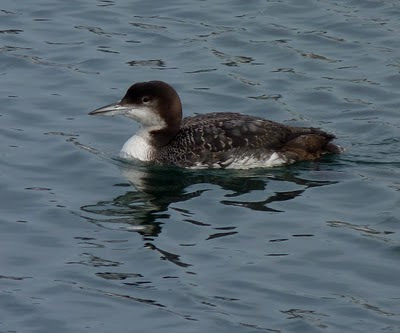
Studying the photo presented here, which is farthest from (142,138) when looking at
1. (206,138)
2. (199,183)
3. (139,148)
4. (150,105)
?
(199,183)

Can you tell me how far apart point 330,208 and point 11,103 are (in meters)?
4.76

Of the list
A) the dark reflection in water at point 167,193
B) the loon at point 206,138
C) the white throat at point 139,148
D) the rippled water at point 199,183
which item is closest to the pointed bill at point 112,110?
the loon at point 206,138

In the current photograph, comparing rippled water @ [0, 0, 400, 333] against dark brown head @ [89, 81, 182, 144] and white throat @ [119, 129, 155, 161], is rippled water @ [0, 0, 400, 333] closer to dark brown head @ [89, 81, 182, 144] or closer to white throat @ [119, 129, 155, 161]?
white throat @ [119, 129, 155, 161]

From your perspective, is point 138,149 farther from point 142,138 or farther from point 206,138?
point 206,138

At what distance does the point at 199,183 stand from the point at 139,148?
890mm

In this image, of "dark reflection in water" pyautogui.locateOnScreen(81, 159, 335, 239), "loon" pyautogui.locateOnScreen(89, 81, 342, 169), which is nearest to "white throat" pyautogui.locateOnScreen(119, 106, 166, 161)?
Answer: "loon" pyautogui.locateOnScreen(89, 81, 342, 169)

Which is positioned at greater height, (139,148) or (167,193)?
(139,148)

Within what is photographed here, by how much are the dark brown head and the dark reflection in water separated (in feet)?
1.78

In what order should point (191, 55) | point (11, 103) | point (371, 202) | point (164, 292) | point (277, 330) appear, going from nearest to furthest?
point (277, 330), point (164, 292), point (371, 202), point (11, 103), point (191, 55)

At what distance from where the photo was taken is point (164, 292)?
40.0 feet

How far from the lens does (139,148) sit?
15680 millimetres

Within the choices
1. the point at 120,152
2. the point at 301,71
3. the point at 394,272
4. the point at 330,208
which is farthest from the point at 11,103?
the point at 394,272

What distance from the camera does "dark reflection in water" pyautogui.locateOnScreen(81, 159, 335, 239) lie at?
45.7 feet

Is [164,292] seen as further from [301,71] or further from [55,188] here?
[301,71]
